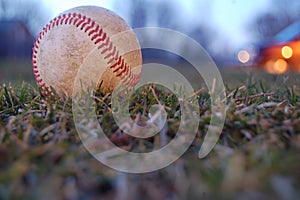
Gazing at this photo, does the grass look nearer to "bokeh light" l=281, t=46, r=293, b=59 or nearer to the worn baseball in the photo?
the worn baseball

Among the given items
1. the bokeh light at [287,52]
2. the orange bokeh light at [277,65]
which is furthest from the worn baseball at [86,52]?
the bokeh light at [287,52]

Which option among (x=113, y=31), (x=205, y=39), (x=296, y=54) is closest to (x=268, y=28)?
(x=205, y=39)

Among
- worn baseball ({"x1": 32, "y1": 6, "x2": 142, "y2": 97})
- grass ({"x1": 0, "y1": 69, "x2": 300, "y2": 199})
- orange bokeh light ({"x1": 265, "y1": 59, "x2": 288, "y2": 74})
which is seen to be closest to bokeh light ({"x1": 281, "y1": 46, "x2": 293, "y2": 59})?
orange bokeh light ({"x1": 265, "y1": 59, "x2": 288, "y2": 74})

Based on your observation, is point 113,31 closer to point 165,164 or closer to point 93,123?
point 93,123

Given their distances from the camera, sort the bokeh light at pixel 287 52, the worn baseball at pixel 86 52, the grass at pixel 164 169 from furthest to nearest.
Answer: the bokeh light at pixel 287 52
the worn baseball at pixel 86 52
the grass at pixel 164 169

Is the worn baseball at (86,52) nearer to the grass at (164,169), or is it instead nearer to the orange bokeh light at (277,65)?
the grass at (164,169)

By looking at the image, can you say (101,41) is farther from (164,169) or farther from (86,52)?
(164,169)
